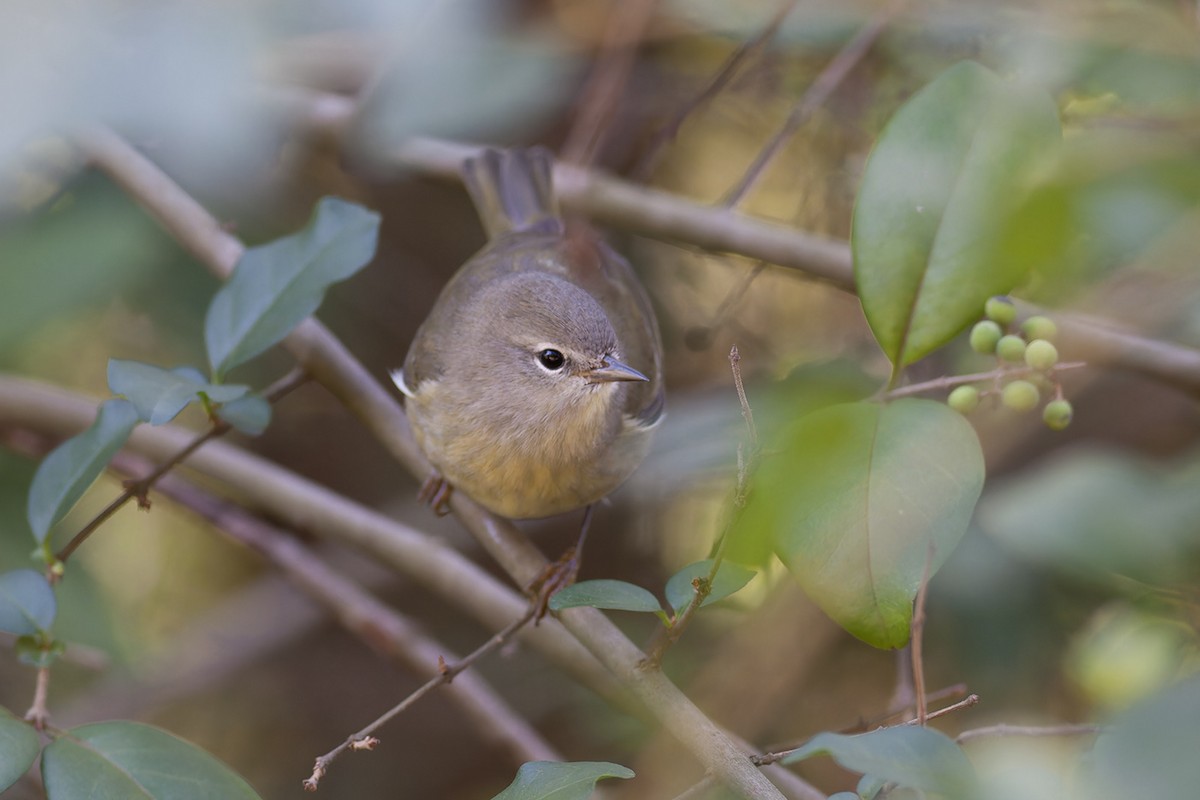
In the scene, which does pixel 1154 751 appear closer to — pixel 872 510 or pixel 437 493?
pixel 872 510

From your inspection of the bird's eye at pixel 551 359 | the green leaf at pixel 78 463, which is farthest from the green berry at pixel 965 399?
the green leaf at pixel 78 463

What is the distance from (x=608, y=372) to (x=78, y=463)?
51.1 inches

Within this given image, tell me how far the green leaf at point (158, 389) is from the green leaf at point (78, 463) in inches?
3.0

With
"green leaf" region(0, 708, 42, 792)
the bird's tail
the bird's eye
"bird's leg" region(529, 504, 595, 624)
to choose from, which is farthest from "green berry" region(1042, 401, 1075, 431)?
the bird's tail

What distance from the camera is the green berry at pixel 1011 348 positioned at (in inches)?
82.7

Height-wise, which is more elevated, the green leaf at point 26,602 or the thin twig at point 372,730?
the green leaf at point 26,602

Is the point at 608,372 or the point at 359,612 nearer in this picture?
the point at 608,372

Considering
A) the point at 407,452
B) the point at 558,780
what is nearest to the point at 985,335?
the point at 558,780

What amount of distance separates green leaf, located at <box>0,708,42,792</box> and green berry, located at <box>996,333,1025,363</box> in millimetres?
1860

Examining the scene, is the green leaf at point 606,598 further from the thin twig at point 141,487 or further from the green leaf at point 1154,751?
the thin twig at point 141,487

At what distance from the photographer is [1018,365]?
219 cm

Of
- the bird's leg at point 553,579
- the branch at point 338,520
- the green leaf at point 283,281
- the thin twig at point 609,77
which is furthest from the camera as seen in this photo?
the thin twig at point 609,77

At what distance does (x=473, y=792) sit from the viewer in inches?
197

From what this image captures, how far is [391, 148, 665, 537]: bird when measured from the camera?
9.49ft
